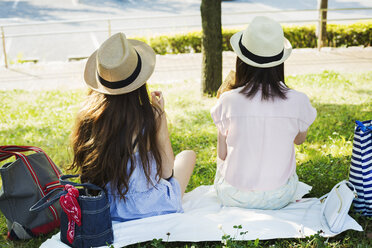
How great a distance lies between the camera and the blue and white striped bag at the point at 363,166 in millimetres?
2818

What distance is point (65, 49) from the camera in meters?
12.1

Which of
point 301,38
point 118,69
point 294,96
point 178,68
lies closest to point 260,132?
point 294,96

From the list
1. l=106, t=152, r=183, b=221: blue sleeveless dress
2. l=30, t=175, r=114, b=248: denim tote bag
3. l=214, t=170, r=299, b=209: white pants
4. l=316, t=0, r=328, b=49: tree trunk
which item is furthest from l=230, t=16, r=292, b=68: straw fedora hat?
l=316, t=0, r=328, b=49: tree trunk

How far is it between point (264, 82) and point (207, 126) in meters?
2.36

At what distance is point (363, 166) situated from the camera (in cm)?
283

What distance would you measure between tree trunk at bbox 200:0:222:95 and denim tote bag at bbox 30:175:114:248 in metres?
3.67

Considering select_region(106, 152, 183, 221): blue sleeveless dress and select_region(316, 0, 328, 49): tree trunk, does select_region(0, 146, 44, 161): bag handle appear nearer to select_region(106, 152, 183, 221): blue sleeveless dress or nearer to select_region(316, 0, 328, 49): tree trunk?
select_region(106, 152, 183, 221): blue sleeveless dress

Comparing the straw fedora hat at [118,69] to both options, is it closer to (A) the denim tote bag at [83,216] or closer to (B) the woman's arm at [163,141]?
(B) the woman's arm at [163,141]

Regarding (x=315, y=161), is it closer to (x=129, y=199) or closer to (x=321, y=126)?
(x=321, y=126)

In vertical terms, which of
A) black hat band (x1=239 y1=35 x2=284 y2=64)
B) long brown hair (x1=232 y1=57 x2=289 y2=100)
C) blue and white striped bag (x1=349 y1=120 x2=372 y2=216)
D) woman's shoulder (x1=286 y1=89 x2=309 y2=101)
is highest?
black hat band (x1=239 y1=35 x2=284 y2=64)

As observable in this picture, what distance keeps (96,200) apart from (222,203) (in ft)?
3.15

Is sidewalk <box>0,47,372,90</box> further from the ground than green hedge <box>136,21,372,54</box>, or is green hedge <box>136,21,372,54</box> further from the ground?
green hedge <box>136,21,372,54</box>

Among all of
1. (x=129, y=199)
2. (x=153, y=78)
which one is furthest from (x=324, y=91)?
(x=129, y=199)

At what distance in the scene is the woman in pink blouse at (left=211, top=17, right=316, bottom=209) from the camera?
2.79 m
